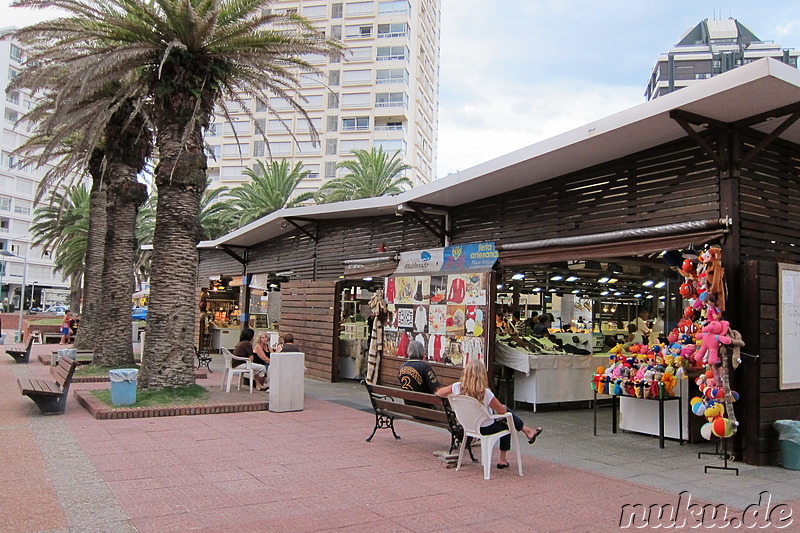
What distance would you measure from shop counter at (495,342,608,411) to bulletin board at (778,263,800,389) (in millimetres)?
4270

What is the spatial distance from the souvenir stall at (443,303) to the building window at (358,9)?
5842cm

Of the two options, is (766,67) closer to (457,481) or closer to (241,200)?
(457,481)

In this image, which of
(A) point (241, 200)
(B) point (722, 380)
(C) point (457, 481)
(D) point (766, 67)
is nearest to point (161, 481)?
(C) point (457, 481)

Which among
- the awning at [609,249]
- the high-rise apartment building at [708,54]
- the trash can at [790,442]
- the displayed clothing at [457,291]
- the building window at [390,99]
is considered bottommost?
the trash can at [790,442]

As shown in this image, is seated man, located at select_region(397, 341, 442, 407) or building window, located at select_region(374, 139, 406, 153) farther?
building window, located at select_region(374, 139, 406, 153)

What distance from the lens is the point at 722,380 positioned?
7.38m

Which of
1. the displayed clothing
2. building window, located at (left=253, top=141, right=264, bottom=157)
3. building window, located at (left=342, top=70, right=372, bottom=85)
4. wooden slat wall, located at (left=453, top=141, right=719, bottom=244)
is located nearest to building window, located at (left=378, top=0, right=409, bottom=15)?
building window, located at (left=342, top=70, right=372, bottom=85)

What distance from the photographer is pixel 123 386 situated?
1049cm

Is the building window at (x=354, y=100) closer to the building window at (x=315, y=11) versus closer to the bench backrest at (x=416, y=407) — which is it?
A: the building window at (x=315, y=11)

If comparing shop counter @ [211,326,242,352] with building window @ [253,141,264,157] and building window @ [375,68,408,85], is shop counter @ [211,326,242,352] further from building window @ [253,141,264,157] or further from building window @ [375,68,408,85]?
building window @ [375,68,408,85]

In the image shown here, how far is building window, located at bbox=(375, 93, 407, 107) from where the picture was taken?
2547 inches

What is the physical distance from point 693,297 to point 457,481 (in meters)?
3.80

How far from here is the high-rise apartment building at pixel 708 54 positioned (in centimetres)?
8325

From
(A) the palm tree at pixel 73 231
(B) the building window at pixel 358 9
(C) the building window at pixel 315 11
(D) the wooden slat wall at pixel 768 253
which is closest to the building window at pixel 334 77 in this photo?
(B) the building window at pixel 358 9
